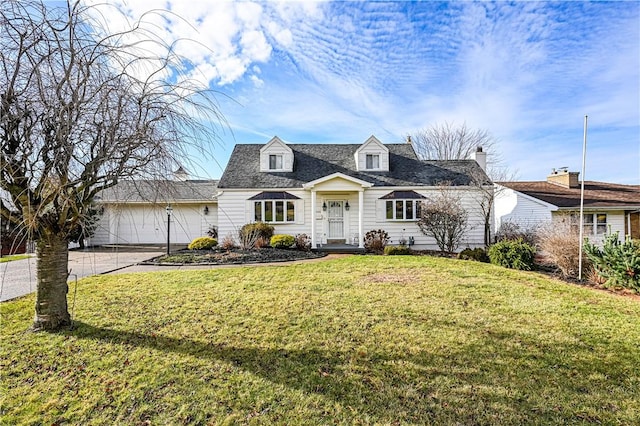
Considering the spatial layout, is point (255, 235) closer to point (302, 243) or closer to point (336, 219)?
point (302, 243)

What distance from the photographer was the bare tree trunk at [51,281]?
4.34 metres

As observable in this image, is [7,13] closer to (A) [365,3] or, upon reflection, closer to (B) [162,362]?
(B) [162,362]

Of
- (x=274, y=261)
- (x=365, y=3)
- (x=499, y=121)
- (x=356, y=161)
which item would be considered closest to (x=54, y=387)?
(x=274, y=261)

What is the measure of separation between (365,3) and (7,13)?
7.71 meters

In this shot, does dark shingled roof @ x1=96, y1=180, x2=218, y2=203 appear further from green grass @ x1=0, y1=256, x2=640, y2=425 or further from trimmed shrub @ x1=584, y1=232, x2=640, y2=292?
trimmed shrub @ x1=584, y1=232, x2=640, y2=292

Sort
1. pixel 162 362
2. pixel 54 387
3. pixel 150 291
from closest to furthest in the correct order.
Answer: pixel 54 387, pixel 162 362, pixel 150 291

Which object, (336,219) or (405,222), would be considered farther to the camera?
(336,219)

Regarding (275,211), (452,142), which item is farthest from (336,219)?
(452,142)

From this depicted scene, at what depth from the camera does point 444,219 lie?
47.0 ft

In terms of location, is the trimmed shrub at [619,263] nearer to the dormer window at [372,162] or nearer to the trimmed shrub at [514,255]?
the trimmed shrub at [514,255]

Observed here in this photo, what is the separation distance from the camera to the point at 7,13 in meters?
3.04

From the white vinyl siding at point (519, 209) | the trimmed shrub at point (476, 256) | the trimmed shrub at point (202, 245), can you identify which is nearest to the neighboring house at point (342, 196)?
the trimmed shrub at point (202, 245)

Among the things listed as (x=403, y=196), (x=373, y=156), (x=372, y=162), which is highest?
(x=373, y=156)

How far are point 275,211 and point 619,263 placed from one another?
13.8 meters
